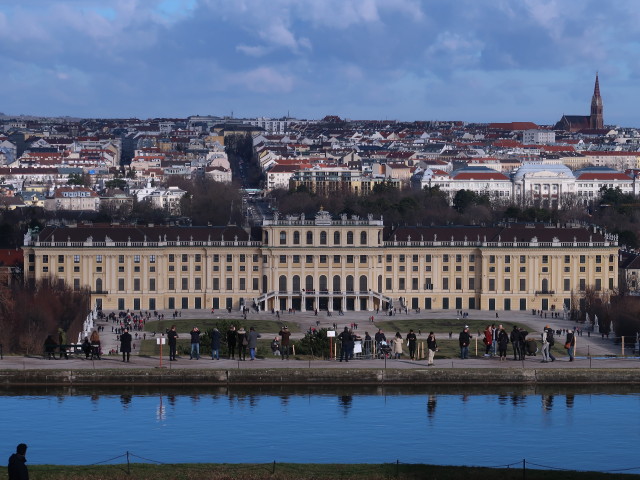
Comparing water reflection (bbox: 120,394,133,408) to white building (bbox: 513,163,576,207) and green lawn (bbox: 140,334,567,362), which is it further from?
white building (bbox: 513,163,576,207)

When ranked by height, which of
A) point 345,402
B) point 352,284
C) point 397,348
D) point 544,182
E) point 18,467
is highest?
point 544,182

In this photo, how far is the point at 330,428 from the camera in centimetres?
4259

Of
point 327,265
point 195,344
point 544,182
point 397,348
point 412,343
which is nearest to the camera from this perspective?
point 195,344

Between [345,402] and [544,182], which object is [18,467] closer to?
[345,402]

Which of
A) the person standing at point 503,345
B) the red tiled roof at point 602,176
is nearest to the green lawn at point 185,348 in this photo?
the person standing at point 503,345

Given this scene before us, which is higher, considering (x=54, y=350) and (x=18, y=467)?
(x=54, y=350)

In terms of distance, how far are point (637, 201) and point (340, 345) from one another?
353 feet

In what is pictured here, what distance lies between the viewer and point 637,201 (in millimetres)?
158375

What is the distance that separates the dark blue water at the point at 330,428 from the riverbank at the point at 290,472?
1.91 metres

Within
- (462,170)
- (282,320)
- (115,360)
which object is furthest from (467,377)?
(462,170)

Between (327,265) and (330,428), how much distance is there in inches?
1971

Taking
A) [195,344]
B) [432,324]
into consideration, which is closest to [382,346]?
[195,344]

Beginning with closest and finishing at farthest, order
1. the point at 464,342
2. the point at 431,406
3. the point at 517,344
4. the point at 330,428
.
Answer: the point at 330,428, the point at 431,406, the point at 517,344, the point at 464,342

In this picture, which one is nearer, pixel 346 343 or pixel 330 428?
pixel 330 428
